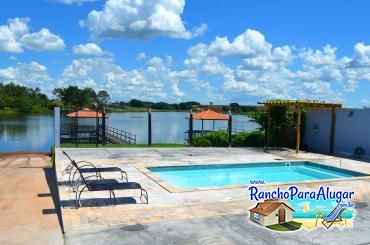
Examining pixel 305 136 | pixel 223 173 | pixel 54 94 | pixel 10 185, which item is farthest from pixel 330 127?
pixel 54 94

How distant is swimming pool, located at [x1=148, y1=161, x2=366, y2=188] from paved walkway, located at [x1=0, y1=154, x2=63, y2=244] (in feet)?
11.0

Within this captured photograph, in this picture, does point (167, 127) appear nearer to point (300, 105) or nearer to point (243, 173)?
point (300, 105)

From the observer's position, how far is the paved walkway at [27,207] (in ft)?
20.2

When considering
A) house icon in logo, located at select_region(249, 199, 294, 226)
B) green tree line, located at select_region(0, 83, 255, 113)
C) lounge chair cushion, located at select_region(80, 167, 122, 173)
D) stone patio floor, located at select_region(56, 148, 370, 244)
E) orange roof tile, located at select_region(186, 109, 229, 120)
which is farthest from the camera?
green tree line, located at select_region(0, 83, 255, 113)

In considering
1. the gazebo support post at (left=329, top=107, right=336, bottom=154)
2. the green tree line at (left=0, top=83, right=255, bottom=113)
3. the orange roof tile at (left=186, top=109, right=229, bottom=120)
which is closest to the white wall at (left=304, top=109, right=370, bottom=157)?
the gazebo support post at (left=329, top=107, right=336, bottom=154)

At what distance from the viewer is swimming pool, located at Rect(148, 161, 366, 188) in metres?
11.9

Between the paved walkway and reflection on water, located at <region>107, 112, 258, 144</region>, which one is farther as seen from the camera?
reflection on water, located at <region>107, 112, 258, 144</region>

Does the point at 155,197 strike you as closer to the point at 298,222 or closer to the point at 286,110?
the point at 298,222

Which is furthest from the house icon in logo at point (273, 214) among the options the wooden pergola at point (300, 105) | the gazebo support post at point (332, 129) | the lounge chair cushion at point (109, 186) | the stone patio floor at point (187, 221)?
the gazebo support post at point (332, 129)

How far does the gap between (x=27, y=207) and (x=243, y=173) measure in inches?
274

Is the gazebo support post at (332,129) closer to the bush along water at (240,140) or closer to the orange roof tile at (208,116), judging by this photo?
the bush along water at (240,140)

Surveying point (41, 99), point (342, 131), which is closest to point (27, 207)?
point (342, 131)

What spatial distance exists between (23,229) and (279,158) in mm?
10681

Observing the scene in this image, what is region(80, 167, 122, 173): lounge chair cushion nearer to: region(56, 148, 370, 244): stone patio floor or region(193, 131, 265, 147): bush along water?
region(56, 148, 370, 244): stone patio floor
